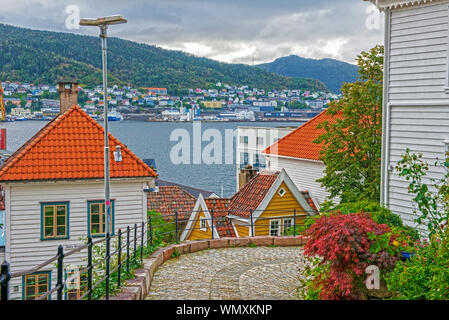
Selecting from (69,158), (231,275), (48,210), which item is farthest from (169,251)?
(69,158)

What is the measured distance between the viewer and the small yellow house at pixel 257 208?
22.9 m

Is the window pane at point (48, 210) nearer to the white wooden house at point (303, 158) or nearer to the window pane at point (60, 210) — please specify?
the window pane at point (60, 210)

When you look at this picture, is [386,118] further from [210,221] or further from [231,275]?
[210,221]

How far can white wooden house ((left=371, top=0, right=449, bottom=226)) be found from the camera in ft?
40.5

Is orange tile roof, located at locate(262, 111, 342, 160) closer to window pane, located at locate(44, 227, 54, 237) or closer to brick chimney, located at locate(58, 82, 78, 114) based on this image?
brick chimney, located at locate(58, 82, 78, 114)

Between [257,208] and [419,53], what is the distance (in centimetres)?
1183

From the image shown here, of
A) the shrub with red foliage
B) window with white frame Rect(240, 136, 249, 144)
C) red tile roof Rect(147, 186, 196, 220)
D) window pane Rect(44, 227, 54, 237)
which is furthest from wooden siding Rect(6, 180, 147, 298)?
window with white frame Rect(240, 136, 249, 144)

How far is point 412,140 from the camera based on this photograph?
13125 millimetres

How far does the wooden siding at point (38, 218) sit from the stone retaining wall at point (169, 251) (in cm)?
765

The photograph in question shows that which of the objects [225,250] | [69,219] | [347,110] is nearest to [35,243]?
[69,219]

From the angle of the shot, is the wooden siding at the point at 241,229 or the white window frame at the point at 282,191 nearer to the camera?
the wooden siding at the point at 241,229

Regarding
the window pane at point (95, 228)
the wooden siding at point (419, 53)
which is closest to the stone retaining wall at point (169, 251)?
the wooden siding at point (419, 53)

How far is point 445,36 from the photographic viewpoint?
12211mm
